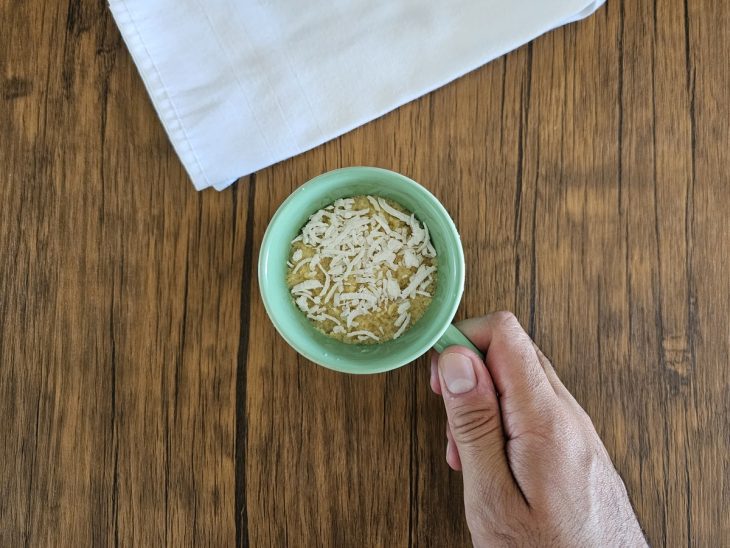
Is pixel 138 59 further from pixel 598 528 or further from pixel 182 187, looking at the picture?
pixel 598 528

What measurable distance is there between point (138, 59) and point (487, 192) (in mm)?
420

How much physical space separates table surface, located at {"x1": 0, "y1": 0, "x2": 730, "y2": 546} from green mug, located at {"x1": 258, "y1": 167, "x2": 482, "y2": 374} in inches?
2.7

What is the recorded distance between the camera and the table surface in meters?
0.73

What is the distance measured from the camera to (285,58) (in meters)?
0.71

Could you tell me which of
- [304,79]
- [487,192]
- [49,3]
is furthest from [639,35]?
[49,3]

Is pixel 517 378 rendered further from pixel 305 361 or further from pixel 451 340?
pixel 305 361

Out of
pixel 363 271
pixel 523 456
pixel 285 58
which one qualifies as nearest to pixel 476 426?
pixel 523 456

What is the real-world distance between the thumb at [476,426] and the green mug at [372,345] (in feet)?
0.09

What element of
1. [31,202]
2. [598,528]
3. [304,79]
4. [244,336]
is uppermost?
[304,79]

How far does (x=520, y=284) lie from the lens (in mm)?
726

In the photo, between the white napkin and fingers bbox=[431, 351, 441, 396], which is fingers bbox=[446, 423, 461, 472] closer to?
fingers bbox=[431, 351, 441, 396]

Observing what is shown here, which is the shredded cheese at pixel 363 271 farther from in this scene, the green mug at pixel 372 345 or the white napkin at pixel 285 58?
the white napkin at pixel 285 58

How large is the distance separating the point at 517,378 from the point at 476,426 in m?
0.07

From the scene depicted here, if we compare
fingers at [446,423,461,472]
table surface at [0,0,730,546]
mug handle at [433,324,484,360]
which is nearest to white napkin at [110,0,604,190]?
table surface at [0,0,730,546]
